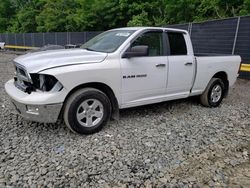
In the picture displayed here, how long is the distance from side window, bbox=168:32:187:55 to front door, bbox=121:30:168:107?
0.25m

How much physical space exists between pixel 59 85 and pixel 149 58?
69.1 inches

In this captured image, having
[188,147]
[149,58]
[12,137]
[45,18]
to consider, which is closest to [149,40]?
[149,58]

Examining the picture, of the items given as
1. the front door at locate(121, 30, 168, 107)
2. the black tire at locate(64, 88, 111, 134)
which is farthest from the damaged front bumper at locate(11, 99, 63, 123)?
the front door at locate(121, 30, 168, 107)

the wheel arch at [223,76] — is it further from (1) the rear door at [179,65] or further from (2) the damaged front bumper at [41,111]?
(2) the damaged front bumper at [41,111]

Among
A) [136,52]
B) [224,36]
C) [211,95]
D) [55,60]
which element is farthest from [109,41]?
[224,36]

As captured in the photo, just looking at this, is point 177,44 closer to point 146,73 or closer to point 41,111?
point 146,73

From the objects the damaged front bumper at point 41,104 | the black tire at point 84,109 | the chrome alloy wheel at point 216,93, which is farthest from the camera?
the chrome alloy wheel at point 216,93

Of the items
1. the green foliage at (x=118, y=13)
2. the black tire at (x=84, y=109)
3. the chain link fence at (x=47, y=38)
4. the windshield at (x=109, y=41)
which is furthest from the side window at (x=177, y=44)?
the chain link fence at (x=47, y=38)

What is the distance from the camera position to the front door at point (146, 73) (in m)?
4.16

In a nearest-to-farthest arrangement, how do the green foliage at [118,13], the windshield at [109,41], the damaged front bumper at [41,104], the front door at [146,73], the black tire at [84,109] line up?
the damaged front bumper at [41,104]
the black tire at [84,109]
the front door at [146,73]
the windshield at [109,41]
the green foliage at [118,13]

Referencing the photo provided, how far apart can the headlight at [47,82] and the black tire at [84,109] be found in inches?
11.5

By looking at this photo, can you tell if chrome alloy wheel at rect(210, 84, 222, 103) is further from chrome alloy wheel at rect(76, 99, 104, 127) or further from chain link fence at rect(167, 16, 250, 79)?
chain link fence at rect(167, 16, 250, 79)

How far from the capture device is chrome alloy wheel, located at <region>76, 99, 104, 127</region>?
12.5 feet

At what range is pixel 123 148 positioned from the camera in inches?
142
